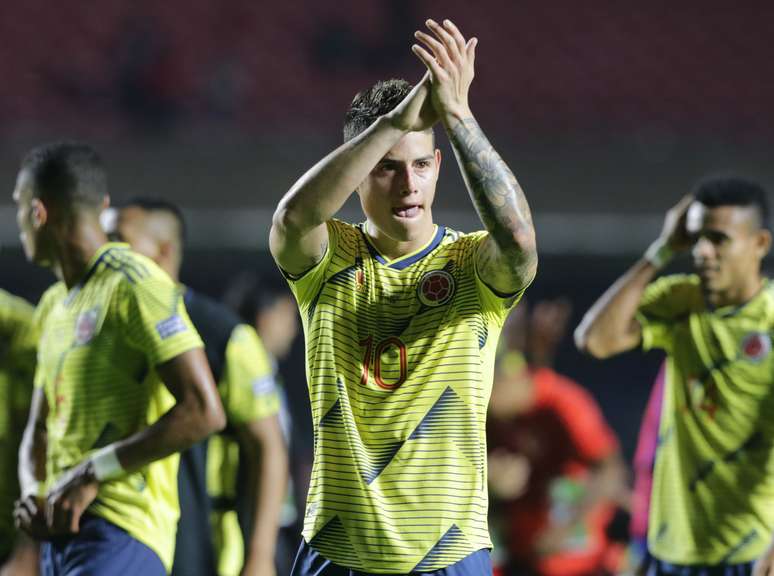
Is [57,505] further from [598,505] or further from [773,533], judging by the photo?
[598,505]

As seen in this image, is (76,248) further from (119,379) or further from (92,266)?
(119,379)

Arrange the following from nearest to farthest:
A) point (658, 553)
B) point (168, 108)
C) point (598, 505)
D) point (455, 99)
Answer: point (455, 99) < point (658, 553) < point (598, 505) < point (168, 108)

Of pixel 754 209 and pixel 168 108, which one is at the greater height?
pixel 168 108

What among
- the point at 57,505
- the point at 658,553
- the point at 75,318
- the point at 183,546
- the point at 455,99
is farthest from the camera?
the point at 658,553

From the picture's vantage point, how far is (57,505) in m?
3.38

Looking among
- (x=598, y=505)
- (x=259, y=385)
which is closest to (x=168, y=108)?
(x=598, y=505)

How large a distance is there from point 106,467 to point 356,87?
12.2 meters

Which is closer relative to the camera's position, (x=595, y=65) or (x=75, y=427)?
(x=75, y=427)

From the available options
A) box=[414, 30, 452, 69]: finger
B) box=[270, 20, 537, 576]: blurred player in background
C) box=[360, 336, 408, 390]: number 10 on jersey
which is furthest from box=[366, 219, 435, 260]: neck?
box=[414, 30, 452, 69]: finger

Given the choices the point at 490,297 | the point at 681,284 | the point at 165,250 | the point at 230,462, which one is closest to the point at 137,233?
the point at 165,250

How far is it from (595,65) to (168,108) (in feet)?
18.5

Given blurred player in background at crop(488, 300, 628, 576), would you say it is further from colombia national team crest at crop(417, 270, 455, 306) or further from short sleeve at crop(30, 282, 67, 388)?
colombia national team crest at crop(417, 270, 455, 306)

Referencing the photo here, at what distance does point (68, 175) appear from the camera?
12.4 feet

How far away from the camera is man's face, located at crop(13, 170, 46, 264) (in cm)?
378
